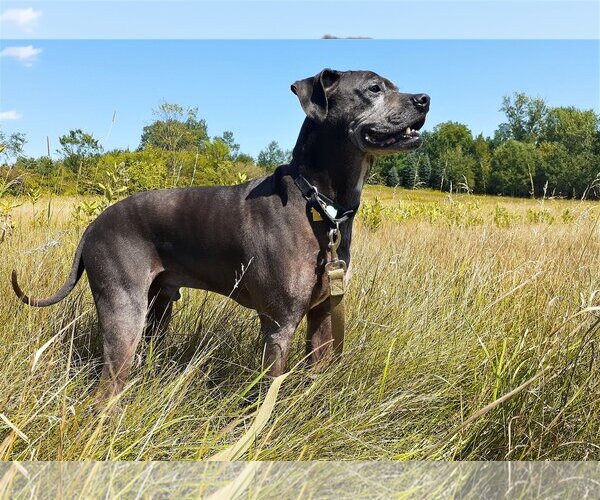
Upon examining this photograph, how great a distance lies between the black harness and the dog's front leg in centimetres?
50

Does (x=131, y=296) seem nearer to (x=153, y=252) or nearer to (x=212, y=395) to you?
(x=153, y=252)

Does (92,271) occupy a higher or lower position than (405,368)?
higher

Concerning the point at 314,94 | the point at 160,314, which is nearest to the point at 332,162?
the point at 314,94

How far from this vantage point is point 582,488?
5.46ft

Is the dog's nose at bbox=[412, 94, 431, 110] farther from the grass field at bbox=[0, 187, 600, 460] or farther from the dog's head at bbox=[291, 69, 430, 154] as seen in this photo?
the grass field at bbox=[0, 187, 600, 460]

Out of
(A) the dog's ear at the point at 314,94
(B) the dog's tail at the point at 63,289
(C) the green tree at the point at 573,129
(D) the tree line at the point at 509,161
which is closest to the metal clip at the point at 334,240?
(A) the dog's ear at the point at 314,94

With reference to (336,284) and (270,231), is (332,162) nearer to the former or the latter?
(270,231)

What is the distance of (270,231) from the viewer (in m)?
2.92

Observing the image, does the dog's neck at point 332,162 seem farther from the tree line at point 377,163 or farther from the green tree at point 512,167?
the green tree at point 512,167

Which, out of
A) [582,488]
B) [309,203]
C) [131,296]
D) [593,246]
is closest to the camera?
[582,488]

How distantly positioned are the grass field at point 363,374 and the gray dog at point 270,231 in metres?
0.22

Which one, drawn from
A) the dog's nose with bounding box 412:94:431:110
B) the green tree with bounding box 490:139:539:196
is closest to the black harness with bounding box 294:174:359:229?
the dog's nose with bounding box 412:94:431:110

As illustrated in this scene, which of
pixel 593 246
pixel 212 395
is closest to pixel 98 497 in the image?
pixel 212 395

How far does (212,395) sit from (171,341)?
25.1 inches
